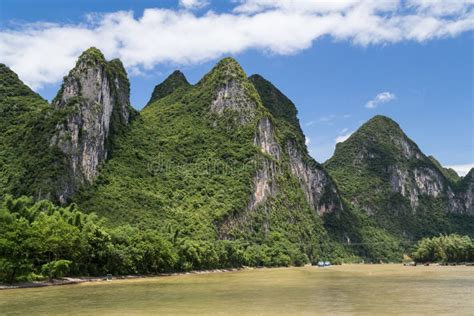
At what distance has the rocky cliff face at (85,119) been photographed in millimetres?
94688

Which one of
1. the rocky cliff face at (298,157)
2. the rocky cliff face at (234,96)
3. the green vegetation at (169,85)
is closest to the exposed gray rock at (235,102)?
the rocky cliff face at (234,96)

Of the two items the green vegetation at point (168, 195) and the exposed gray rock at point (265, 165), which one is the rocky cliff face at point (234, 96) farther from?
the exposed gray rock at point (265, 165)

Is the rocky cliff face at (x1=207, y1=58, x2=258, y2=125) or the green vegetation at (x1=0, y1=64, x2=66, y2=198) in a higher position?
the rocky cliff face at (x1=207, y1=58, x2=258, y2=125)

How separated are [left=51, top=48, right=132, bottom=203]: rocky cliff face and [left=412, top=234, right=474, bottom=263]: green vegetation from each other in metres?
71.6

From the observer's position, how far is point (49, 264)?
48.2 m

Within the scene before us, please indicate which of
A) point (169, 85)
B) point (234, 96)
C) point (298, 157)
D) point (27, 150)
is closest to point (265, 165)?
point (234, 96)

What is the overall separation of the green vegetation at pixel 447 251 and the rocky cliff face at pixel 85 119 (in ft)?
235

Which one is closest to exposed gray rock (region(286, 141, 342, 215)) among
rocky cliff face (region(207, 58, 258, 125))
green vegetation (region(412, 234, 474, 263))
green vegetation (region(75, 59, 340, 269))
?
green vegetation (region(75, 59, 340, 269))

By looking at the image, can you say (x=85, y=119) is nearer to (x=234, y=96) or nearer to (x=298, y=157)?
(x=234, y=96)

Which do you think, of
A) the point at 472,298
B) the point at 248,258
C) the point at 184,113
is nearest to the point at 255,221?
the point at 248,258

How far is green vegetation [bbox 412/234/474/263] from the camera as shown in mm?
102075

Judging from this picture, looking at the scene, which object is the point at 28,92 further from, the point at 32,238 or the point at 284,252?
the point at 32,238

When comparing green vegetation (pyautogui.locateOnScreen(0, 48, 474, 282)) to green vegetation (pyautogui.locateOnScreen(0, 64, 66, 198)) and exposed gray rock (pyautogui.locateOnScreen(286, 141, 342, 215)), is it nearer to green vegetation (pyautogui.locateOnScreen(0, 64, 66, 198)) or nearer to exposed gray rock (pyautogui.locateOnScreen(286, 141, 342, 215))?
green vegetation (pyautogui.locateOnScreen(0, 64, 66, 198))

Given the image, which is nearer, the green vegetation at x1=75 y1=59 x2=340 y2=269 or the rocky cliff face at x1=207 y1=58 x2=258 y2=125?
the green vegetation at x1=75 y1=59 x2=340 y2=269
